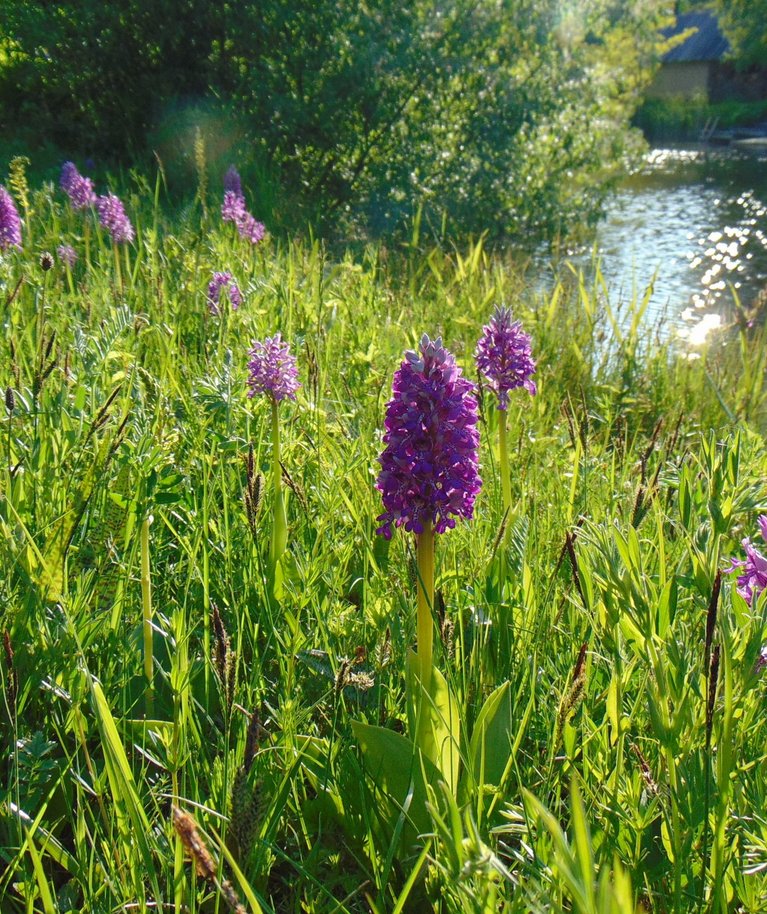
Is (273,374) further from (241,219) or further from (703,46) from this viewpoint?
(703,46)

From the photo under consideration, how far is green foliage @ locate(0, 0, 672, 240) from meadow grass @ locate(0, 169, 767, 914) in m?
7.25

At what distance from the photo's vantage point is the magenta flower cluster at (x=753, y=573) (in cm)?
148

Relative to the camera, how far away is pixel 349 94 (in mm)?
9812

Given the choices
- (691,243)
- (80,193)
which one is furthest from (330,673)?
(691,243)

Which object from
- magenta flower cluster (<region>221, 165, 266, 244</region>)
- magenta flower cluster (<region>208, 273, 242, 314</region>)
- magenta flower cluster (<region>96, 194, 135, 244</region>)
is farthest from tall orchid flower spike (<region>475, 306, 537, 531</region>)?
magenta flower cluster (<region>221, 165, 266, 244</region>)

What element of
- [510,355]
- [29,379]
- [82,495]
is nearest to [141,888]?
[82,495]

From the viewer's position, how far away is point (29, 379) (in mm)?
2666

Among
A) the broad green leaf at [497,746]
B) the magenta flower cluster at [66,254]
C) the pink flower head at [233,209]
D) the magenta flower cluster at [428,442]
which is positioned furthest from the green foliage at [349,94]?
the broad green leaf at [497,746]

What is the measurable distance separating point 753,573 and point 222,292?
2.38 meters

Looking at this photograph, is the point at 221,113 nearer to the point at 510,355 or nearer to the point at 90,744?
the point at 510,355

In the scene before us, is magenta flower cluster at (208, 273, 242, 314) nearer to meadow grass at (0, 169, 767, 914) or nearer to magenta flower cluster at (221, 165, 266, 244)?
meadow grass at (0, 169, 767, 914)

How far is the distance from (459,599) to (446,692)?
1.58 ft

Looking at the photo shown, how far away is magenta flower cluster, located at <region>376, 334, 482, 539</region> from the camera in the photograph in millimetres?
1416

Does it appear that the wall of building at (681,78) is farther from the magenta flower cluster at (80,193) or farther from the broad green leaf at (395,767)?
the broad green leaf at (395,767)
